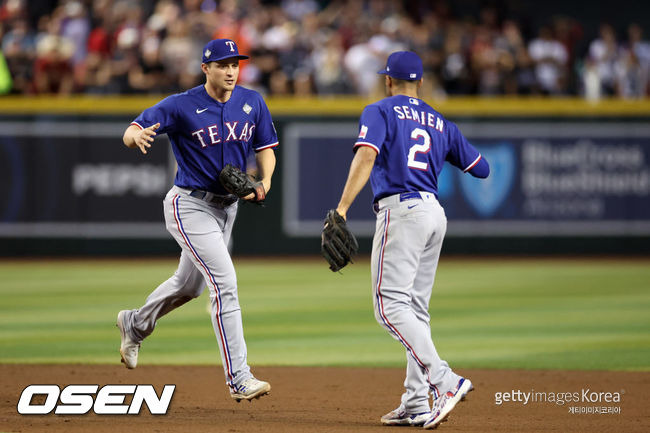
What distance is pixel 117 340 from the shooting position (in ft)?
30.3

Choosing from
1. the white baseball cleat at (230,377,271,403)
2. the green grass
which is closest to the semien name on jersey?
the white baseball cleat at (230,377,271,403)

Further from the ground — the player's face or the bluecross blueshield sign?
the player's face

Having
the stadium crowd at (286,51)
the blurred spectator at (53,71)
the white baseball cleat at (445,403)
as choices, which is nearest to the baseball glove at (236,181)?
the white baseball cleat at (445,403)

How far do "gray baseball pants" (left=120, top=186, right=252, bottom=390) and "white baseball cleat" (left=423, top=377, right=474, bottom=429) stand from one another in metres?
1.11

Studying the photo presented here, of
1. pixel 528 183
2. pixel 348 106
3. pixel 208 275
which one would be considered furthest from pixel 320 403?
pixel 528 183

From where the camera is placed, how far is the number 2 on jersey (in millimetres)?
5770

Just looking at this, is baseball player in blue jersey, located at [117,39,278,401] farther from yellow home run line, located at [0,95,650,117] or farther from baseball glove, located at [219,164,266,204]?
yellow home run line, located at [0,95,650,117]

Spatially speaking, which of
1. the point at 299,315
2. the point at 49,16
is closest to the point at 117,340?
the point at 299,315

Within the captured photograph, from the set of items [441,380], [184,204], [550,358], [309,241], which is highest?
[184,204]

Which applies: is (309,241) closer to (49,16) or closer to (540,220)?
(540,220)

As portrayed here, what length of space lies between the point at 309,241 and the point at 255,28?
12.1ft

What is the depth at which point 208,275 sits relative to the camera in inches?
239

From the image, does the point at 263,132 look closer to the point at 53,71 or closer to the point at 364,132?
the point at 364,132

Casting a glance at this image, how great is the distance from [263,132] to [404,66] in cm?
116
